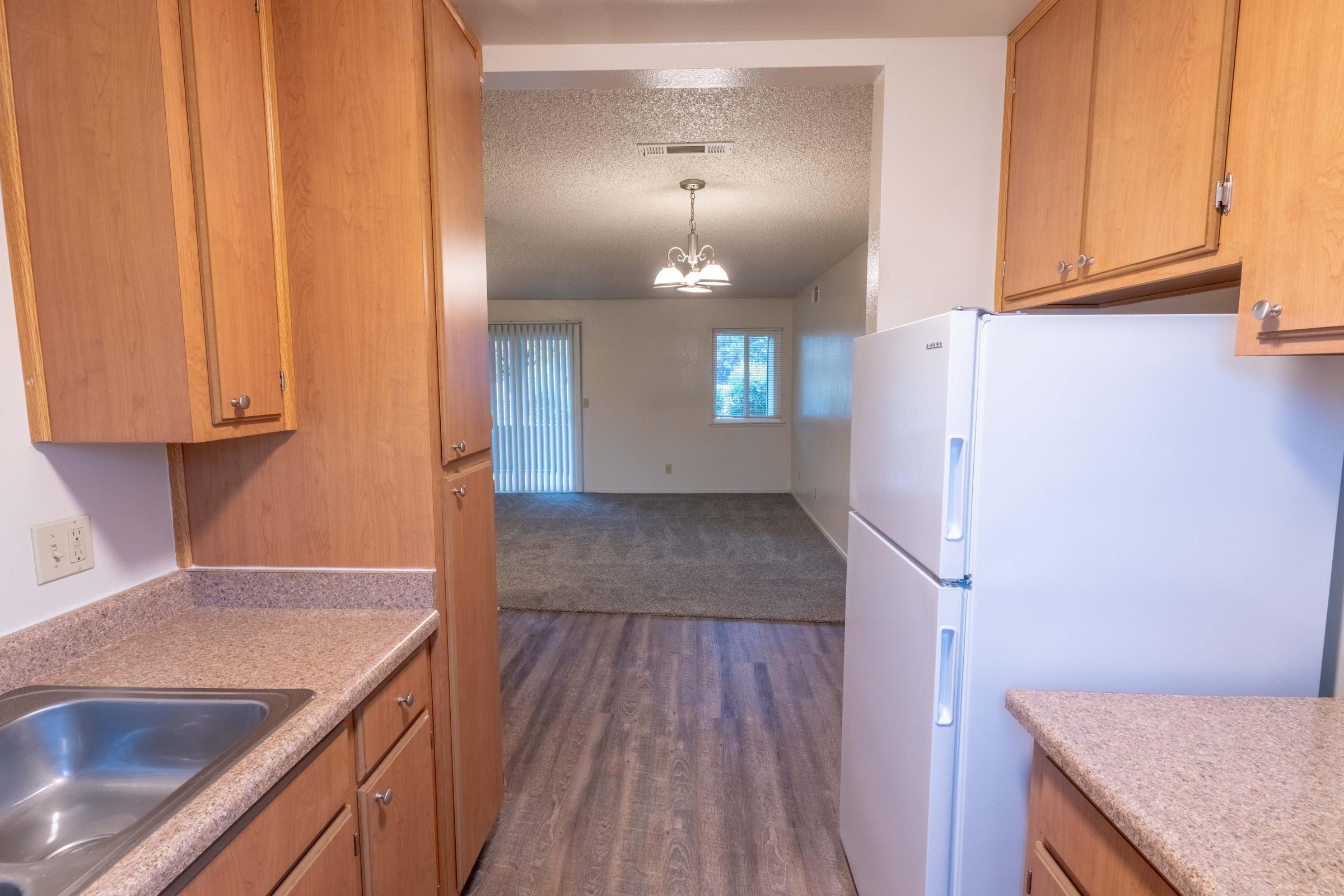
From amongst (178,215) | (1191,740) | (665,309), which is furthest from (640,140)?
(665,309)

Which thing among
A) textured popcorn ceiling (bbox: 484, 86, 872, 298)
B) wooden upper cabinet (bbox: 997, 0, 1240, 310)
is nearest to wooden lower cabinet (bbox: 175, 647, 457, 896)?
→ wooden upper cabinet (bbox: 997, 0, 1240, 310)

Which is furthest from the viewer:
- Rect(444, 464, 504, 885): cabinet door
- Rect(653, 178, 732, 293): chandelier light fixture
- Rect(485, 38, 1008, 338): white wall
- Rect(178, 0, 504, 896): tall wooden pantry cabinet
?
Rect(653, 178, 732, 293): chandelier light fixture

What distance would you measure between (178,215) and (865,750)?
1898 millimetres

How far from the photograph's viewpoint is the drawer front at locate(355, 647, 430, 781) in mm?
1156

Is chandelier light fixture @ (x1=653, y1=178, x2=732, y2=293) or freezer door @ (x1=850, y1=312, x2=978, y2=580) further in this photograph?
chandelier light fixture @ (x1=653, y1=178, x2=732, y2=293)

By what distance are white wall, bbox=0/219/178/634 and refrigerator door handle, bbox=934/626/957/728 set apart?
5.59ft

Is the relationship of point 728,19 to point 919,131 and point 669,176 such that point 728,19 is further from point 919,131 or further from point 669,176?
point 669,176

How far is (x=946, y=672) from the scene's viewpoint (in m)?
1.16

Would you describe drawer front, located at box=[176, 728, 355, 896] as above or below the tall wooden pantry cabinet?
below

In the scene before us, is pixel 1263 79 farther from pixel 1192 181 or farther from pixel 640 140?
pixel 640 140

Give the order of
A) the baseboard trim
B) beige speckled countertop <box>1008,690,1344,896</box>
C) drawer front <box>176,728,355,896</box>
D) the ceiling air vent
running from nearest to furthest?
beige speckled countertop <box>1008,690,1344,896</box> < drawer front <box>176,728,355,896</box> < the ceiling air vent < the baseboard trim

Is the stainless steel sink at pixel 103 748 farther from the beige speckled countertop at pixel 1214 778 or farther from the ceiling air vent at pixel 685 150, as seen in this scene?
the ceiling air vent at pixel 685 150

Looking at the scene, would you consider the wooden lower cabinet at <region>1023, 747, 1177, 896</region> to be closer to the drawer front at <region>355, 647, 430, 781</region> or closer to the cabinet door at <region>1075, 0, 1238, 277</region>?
the cabinet door at <region>1075, 0, 1238, 277</region>

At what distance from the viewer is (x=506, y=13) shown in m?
1.65
